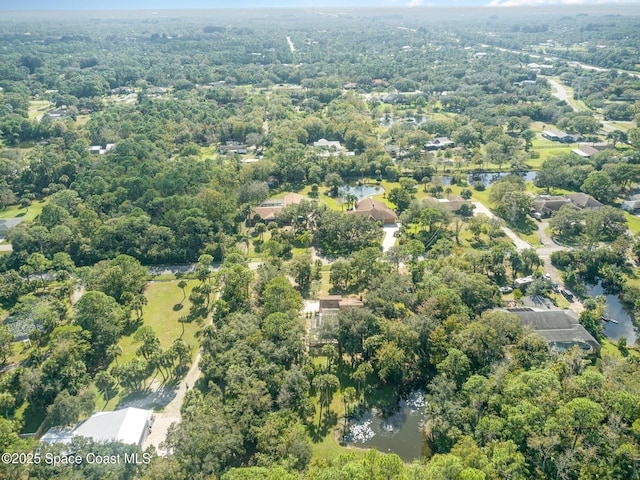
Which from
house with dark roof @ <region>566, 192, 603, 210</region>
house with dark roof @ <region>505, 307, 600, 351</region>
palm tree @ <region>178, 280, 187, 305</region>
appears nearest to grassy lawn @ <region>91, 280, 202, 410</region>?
palm tree @ <region>178, 280, 187, 305</region>

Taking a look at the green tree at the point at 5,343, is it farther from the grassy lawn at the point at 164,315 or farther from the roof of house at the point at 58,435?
the roof of house at the point at 58,435

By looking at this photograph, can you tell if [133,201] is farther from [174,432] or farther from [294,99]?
[294,99]

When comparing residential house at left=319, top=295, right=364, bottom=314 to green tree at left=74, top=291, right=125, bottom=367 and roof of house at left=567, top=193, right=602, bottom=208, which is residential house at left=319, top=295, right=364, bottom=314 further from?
roof of house at left=567, top=193, right=602, bottom=208

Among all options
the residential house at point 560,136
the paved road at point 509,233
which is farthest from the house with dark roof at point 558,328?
the residential house at point 560,136

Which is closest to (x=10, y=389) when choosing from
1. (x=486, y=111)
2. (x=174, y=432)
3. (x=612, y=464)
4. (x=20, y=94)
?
(x=174, y=432)

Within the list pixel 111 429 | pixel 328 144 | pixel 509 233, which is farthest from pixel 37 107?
pixel 509 233

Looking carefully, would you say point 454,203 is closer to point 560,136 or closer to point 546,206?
point 546,206

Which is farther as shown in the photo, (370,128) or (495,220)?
(370,128)
